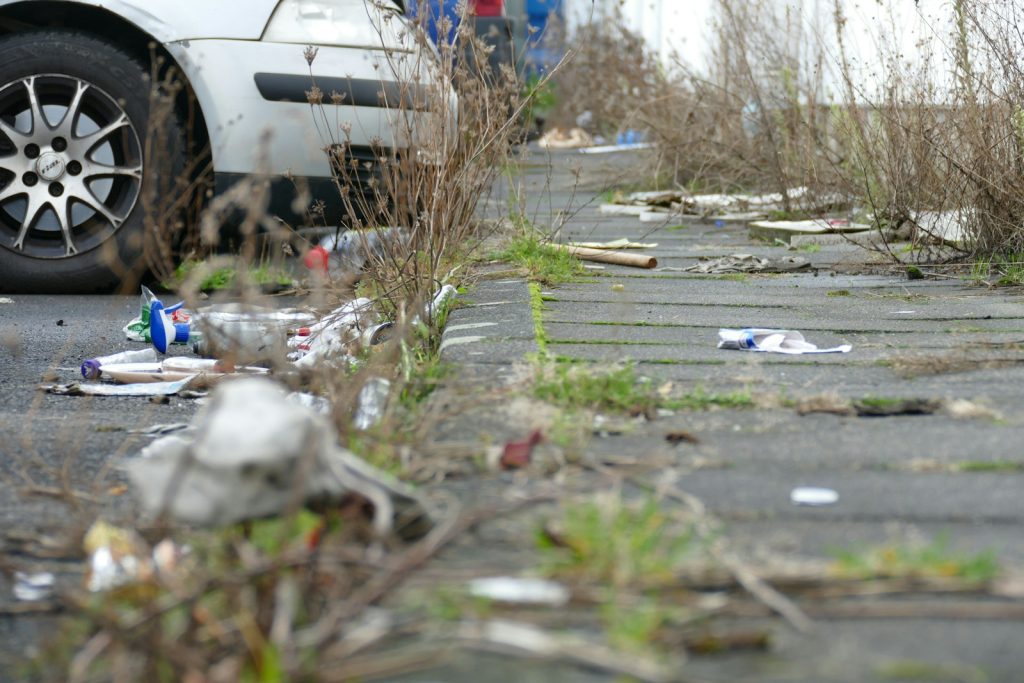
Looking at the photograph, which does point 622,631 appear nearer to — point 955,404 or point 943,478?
point 943,478

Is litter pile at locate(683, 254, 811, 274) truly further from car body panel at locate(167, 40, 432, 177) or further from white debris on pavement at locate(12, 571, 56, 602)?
white debris on pavement at locate(12, 571, 56, 602)

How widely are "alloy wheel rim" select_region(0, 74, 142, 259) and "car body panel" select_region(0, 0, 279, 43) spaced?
325 millimetres

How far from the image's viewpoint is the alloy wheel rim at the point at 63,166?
5.16 m

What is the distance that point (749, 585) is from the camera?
5.71ft

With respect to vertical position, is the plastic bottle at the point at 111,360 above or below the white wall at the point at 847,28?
below

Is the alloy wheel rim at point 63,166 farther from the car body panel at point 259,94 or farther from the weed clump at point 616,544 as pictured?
the weed clump at point 616,544

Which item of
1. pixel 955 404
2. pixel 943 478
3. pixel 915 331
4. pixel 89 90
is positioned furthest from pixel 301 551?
pixel 89 90

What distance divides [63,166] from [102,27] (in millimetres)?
647

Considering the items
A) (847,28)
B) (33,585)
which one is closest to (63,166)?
(33,585)

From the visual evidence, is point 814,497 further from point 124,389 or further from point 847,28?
point 847,28

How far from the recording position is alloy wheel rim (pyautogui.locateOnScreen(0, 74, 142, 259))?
5.16 metres

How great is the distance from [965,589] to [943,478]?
58 cm

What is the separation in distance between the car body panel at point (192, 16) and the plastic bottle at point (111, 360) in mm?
1629

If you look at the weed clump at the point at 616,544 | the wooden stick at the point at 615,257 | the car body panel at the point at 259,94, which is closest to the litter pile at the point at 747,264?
the wooden stick at the point at 615,257
